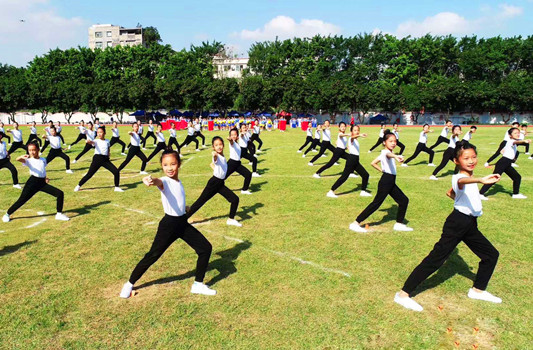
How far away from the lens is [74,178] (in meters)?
13.8

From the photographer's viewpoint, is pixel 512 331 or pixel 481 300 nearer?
pixel 512 331

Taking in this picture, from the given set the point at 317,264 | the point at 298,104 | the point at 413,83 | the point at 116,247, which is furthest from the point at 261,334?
the point at 413,83

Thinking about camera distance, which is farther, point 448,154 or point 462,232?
point 448,154

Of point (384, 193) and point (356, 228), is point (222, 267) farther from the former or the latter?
point (384, 193)

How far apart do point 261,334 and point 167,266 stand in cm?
245

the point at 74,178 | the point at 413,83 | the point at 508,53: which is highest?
the point at 508,53

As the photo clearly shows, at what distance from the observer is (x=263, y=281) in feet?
→ 18.2

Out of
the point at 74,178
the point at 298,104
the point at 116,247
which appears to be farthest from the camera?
the point at 298,104

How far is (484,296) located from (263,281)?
3.13m

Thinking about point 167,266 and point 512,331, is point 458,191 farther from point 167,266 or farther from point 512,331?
point 167,266

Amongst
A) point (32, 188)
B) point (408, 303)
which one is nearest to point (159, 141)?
point (32, 188)

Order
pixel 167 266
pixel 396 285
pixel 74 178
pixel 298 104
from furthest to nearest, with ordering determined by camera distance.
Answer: pixel 298 104 < pixel 74 178 < pixel 167 266 < pixel 396 285

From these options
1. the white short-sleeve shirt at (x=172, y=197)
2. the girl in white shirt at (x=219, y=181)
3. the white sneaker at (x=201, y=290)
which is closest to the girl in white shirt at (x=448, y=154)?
the girl in white shirt at (x=219, y=181)

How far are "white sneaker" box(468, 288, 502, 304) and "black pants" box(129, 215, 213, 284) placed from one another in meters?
3.77
